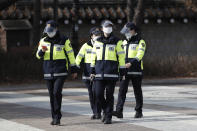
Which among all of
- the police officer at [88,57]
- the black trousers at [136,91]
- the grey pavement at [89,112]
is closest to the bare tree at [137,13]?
the grey pavement at [89,112]

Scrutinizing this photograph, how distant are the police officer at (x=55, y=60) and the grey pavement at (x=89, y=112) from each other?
498mm

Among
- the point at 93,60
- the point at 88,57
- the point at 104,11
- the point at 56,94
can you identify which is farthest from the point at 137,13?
the point at 56,94

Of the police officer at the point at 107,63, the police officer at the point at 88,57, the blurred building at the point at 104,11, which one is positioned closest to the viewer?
the police officer at the point at 107,63

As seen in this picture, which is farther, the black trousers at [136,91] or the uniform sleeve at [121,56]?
the black trousers at [136,91]

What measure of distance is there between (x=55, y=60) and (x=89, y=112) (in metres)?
2.50

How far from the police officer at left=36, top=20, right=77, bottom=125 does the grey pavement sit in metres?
0.50

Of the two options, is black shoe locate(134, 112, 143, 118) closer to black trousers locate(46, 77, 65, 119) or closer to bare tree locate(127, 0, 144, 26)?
black trousers locate(46, 77, 65, 119)

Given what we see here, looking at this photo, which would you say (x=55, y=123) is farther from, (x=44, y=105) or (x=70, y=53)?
(x=44, y=105)

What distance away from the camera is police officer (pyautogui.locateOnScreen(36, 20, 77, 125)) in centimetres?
1165

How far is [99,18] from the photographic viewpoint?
34094 millimetres

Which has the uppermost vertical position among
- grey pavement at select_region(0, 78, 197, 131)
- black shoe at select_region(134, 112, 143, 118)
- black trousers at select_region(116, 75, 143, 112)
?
black trousers at select_region(116, 75, 143, 112)

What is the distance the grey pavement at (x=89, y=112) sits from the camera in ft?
37.2

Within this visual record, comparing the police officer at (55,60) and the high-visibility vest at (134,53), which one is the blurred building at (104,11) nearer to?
the high-visibility vest at (134,53)

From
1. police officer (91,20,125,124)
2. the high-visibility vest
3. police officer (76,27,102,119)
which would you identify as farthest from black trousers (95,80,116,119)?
the high-visibility vest
